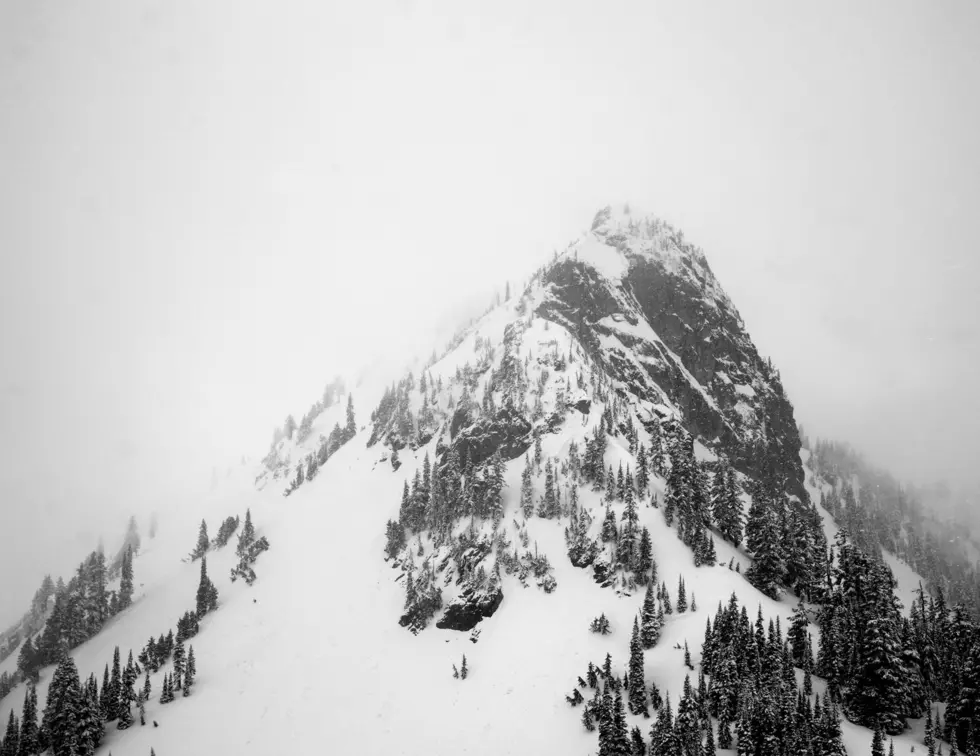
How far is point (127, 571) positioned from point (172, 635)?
54200 mm

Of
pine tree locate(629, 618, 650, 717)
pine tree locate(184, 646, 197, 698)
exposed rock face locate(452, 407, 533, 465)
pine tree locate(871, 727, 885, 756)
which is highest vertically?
exposed rock face locate(452, 407, 533, 465)

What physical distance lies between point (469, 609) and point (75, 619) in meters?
103

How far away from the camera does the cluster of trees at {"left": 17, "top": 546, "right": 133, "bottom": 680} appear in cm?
12812

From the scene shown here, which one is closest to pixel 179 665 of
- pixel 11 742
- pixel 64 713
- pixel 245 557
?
pixel 64 713

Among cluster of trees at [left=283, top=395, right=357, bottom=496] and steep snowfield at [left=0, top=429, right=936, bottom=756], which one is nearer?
steep snowfield at [left=0, top=429, right=936, bottom=756]

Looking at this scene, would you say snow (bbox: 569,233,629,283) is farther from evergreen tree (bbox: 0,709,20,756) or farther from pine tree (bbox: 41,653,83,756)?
evergreen tree (bbox: 0,709,20,756)

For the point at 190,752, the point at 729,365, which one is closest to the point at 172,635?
the point at 190,752

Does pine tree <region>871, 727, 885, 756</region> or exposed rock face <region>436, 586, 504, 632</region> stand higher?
exposed rock face <region>436, 586, 504, 632</region>

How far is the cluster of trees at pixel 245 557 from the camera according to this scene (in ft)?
408

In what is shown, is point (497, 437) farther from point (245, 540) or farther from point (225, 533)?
point (225, 533)

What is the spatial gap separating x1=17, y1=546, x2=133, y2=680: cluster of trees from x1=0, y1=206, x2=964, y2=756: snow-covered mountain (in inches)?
132

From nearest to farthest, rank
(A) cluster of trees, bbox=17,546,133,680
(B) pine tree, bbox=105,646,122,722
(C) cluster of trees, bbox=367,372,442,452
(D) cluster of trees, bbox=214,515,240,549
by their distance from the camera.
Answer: (B) pine tree, bbox=105,646,122,722 → (A) cluster of trees, bbox=17,546,133,680 → (D) cluster of trees, bbox=214,515,240,549 → (C) cluster of trees, bbox=367,372,442,452

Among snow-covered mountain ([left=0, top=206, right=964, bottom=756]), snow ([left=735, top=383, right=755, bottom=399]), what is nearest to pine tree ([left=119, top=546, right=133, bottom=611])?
snow-covered mountain ([left=0, top=206, right=964, bottom=756])

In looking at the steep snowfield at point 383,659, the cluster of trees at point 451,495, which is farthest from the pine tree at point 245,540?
the cluster of trees at point 451,495
